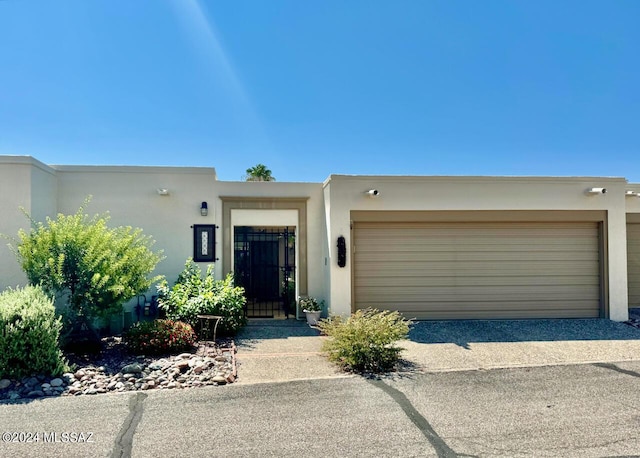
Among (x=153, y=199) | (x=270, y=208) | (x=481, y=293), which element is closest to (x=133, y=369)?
(x=153, y=199)

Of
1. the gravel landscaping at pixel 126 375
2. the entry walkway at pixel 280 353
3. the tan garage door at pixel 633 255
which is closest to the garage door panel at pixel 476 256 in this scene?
the tan garage door at pixel 633 255

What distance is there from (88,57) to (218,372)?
820 cm

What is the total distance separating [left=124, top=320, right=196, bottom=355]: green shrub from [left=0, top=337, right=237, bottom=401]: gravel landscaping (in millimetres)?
177

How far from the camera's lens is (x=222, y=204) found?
1018 centimetres

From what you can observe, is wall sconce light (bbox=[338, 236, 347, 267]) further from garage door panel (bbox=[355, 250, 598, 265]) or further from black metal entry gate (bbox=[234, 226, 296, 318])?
black metal entry gate (bbox=[234, 226, 296, 318])

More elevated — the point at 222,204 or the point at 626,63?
the point at 626,63

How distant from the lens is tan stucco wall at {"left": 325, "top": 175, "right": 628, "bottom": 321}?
Result: 9438 mm

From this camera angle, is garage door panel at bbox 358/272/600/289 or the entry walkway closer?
the entry walkway

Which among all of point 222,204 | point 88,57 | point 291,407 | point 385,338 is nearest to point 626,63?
point 385,338

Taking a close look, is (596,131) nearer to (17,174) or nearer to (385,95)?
(385,95)

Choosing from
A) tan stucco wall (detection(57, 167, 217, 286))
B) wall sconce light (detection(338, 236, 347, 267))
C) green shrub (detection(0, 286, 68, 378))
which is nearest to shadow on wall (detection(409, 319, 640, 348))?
wall sconce light (detection(338, 236, 347, 267))

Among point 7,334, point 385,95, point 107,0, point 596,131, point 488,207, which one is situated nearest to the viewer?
point 7,334

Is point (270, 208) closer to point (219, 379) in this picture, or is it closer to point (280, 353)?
point (280, 353)

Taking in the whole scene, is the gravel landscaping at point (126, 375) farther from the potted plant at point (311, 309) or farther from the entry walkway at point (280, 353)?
the potted plant at point (311, 309)
